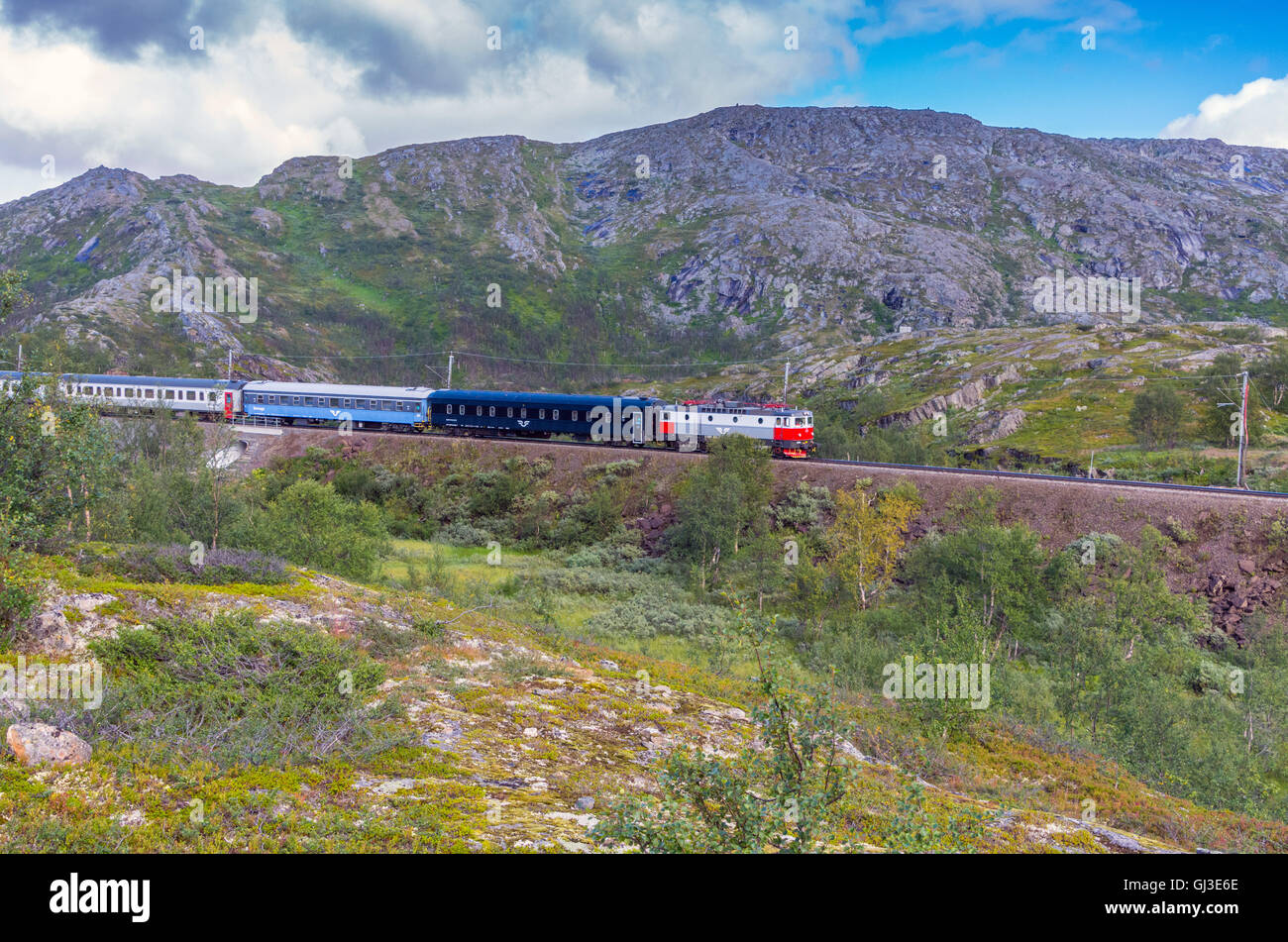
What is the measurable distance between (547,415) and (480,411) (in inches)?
226

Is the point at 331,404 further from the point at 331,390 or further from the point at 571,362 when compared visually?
the point at 571,362

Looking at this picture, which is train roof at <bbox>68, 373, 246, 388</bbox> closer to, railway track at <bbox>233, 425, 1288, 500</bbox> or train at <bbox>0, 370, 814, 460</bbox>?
train at <bbox>0, 370, 814, 460</bbox>

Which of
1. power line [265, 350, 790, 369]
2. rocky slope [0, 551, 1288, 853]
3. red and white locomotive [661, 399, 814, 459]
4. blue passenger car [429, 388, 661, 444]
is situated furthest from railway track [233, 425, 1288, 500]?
power line [265, 350, 790, 369]

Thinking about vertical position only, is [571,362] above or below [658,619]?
above

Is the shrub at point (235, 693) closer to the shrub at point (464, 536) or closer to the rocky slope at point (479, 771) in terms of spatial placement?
the rocky slope at point (479, 771)

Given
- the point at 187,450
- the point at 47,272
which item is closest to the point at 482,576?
the point at 187,450

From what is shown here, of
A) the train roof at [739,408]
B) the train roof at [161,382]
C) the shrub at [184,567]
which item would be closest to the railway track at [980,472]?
the train roof at [739,408]

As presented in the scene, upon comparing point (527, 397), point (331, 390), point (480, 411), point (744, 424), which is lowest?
point (744, 424)

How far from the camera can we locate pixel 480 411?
56.7m

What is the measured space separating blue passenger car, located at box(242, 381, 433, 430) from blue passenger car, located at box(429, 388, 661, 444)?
3958 mm

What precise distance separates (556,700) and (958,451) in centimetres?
6585

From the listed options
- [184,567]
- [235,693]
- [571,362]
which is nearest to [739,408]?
[184,567]

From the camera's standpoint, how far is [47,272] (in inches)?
6964
